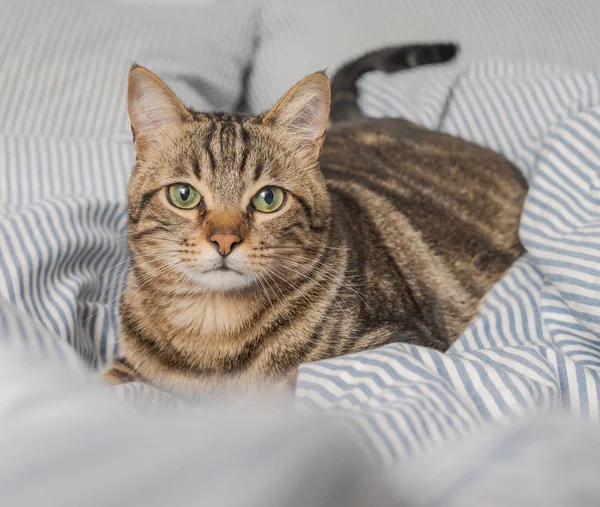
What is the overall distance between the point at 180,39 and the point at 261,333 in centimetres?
114

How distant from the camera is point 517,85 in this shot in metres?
1.58

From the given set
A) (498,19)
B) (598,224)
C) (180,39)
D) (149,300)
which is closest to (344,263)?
(149,300)

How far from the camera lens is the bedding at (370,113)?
0.72 m

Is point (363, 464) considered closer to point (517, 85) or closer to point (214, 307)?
point (214, 307)

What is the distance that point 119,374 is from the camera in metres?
0.96

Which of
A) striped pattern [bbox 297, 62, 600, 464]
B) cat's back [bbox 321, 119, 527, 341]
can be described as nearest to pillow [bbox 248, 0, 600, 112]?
striped pattern [bbox 297, 62, 600, 464]

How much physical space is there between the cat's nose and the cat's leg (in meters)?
0.28

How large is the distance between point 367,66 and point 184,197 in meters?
0.98

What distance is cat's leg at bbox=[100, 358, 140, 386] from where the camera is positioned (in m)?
0.93

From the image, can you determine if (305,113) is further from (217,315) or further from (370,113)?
(370,113)

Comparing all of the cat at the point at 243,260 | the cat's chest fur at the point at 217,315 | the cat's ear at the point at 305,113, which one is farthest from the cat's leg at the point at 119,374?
the cat's ear at the point at 305,113

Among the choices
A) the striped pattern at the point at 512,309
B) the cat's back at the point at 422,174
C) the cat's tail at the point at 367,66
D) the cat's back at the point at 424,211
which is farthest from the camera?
the cat's tail at the point at 367,66

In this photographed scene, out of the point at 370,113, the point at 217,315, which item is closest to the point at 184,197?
the point at 217,315

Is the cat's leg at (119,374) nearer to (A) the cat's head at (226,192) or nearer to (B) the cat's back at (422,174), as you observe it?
(A) the cat's head at (226,192)
